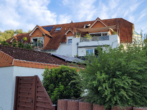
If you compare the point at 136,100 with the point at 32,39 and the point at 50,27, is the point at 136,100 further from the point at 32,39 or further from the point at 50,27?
the point at 50,27

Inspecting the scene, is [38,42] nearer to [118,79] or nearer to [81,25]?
[81,25]

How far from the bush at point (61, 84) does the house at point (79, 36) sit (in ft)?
52.1

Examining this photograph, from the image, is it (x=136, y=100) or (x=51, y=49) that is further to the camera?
(x=51, y=49)

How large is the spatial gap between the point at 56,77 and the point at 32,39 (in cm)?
2315

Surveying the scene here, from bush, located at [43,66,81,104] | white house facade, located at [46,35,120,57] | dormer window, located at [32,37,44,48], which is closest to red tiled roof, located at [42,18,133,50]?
dormer window, located at [32,37,44,48]

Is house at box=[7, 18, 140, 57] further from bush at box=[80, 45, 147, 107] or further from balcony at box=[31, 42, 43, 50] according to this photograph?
bush at box=[80, 45, 147, 107]

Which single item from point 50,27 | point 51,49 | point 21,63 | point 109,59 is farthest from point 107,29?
point 109,59

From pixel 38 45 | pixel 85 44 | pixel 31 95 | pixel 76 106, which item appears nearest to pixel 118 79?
pixel 76 106

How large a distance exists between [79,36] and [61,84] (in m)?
18.2

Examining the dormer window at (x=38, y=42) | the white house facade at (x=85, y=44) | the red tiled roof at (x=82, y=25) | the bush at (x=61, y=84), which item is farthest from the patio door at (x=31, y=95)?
the dormer window at (x=38, y=42)

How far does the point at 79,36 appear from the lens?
2236 cm

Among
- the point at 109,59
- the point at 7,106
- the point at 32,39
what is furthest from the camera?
the point at 32,39

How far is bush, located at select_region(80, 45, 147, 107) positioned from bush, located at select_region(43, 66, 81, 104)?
1.06 m

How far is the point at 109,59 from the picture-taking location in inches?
126
